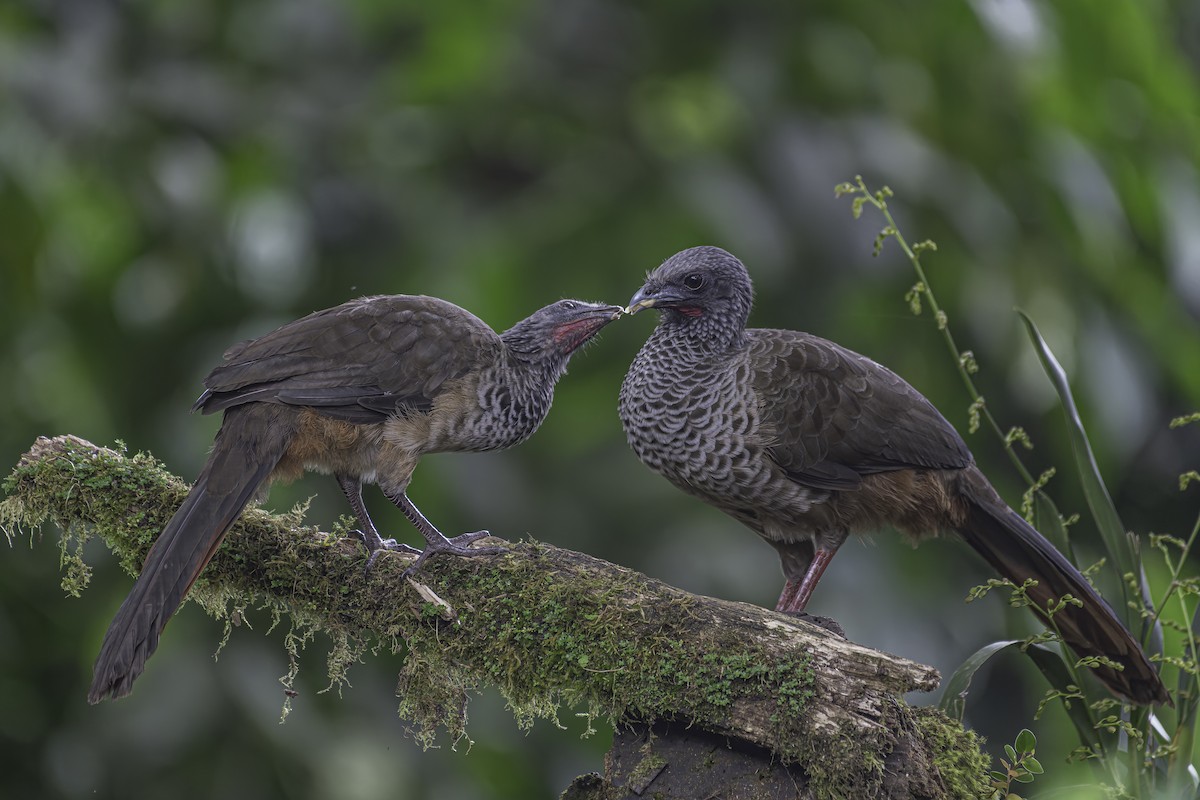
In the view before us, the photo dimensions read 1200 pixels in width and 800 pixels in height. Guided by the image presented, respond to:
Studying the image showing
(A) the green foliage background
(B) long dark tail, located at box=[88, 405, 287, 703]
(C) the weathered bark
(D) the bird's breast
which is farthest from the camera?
(A) the green foliage background

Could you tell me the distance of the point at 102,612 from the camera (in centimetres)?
436

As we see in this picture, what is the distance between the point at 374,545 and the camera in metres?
2.96

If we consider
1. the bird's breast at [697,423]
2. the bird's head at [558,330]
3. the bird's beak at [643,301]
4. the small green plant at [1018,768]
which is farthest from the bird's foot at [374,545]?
the small green plant at [1018,768]

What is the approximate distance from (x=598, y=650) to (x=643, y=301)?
1189mm

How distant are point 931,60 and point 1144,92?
2.87 feet

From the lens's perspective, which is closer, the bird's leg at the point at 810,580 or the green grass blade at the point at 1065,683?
the green grass blade at the point at 1065,683

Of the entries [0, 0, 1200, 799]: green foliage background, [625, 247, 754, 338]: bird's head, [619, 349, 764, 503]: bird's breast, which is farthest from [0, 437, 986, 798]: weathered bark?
[0, 0, 1200, 799]: green foliage background

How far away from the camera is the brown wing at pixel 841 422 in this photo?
3248 millimetres

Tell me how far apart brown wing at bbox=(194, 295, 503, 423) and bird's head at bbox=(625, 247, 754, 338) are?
1.86 feet

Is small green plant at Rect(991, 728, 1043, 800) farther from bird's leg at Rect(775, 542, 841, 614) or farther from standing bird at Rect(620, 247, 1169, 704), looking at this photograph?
bird's leg at Rect(775, 542, 841, 614)

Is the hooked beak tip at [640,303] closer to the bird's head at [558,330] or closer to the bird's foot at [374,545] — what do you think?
the bird's head at [558,330]

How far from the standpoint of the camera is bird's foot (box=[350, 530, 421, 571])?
9.51 feet

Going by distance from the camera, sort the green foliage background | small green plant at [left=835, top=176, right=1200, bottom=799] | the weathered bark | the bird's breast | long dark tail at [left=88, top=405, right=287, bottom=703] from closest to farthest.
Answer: the weathered bark, long dark tail at [left=88, top=405, right=287, bottom=703], small green plant at [left=835, top=176, right=1200, bottom=799], the bird's breast, the green foliage background

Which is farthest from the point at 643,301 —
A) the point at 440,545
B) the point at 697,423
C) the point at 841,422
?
the point at 440,545
